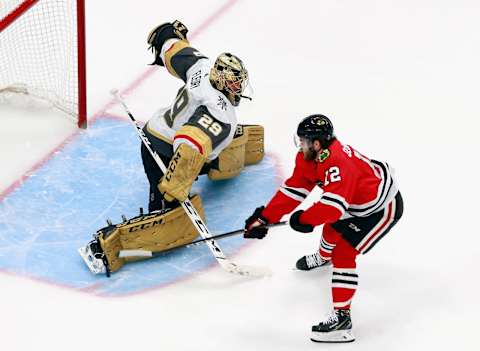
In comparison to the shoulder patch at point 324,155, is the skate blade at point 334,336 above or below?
below

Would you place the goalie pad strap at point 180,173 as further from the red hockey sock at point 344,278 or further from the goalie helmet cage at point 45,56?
the goalie helmet cage at point 45,56

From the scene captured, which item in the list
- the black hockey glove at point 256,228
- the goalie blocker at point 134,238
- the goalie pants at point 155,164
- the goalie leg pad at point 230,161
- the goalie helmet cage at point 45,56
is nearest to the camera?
the black hockey glove at point 256,228

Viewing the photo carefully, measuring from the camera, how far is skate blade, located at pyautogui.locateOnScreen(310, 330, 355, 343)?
13.7 feet

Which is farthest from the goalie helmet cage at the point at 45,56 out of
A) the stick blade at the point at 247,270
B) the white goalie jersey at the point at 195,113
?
the stick blade at the point at 247,270

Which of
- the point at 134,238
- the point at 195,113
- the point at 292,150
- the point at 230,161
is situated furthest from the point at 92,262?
the point at 292,150

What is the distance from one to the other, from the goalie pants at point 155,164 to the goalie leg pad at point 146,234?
164mm

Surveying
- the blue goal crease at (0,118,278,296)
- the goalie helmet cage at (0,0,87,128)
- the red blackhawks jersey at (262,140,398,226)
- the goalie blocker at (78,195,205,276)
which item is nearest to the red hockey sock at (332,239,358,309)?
the red blackhawks jersey at (262,140,398,226)

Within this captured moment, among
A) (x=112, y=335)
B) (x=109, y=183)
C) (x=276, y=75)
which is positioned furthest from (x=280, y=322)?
(x=276, y=75)

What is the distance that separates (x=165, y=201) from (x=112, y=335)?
0.70m

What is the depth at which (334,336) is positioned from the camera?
4.18 metres

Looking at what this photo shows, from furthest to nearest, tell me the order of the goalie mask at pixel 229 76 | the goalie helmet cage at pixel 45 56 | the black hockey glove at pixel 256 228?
the goalie helmet cage at pixel 45 56 < the goalie mask at pixel 229 76 < the black hockey glove at pixel 256 228

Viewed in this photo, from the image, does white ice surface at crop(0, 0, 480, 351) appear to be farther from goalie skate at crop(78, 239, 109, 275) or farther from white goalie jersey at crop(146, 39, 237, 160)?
white goalie jersey at crop(146, 39, 237, 160)

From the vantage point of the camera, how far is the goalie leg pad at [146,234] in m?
4.51

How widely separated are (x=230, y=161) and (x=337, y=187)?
1.12 m
